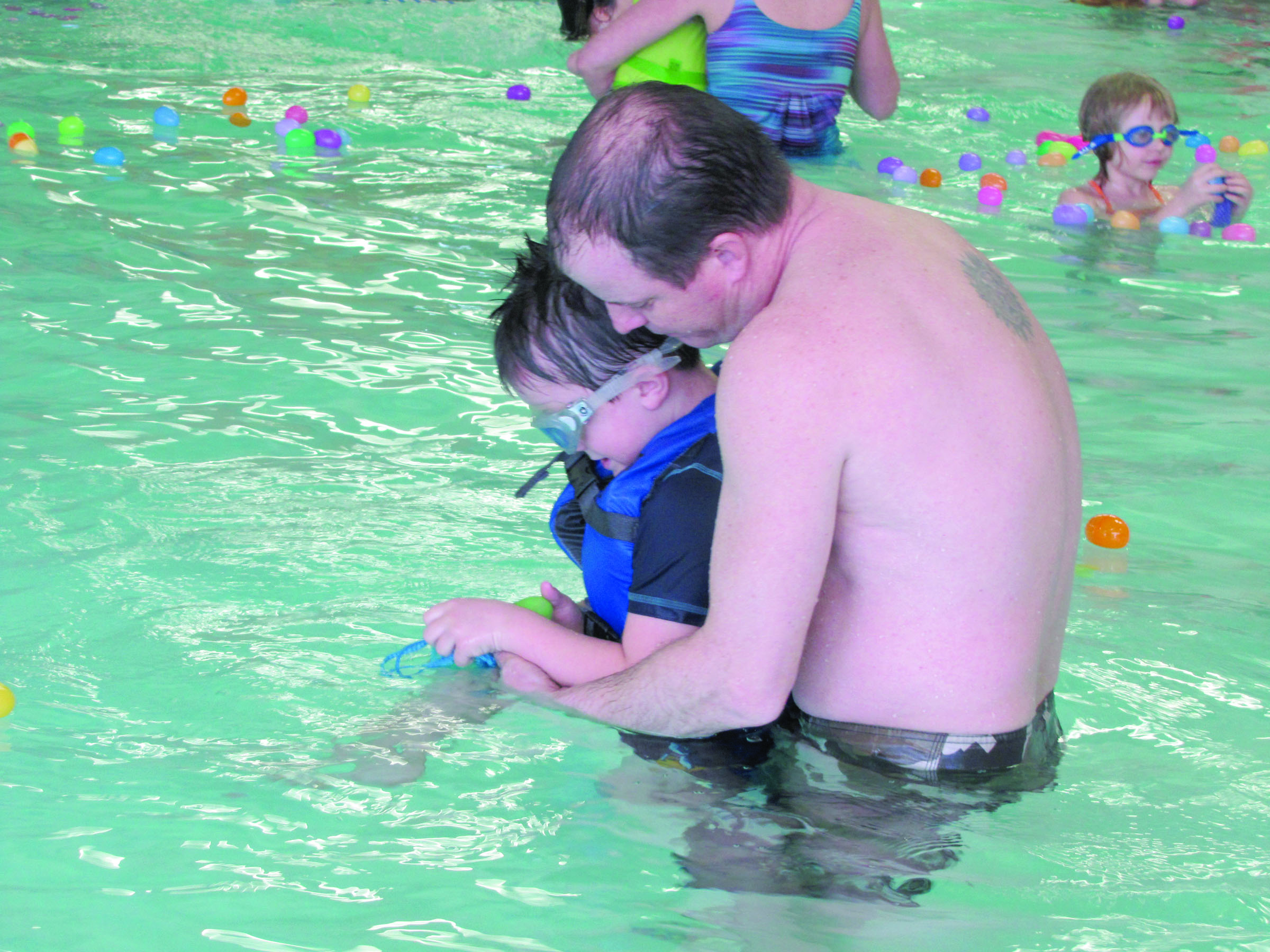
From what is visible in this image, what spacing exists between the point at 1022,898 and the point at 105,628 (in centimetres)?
239

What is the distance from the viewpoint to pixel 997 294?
7.91ft

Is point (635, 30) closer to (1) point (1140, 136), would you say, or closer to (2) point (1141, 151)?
(1) point (1140, 136)

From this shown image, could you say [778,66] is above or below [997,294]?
above

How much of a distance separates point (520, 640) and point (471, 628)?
11cm

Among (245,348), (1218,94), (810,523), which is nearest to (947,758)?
(810,523)

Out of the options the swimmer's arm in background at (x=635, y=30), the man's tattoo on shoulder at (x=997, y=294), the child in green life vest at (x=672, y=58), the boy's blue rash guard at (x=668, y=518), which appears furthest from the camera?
the child in green life vest at (x=672, y=58)

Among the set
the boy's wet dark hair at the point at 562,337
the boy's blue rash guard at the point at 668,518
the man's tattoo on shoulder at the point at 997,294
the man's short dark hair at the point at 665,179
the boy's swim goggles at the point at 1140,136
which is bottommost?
the boy's blue rash guard at the point at 668,518

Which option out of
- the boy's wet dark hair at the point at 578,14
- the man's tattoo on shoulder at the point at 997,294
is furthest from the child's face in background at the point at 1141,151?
the man's tattoo on shoulder at the point at 997,294

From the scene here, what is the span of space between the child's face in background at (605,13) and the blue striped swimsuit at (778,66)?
0.52 meters

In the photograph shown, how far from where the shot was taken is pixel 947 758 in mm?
2428

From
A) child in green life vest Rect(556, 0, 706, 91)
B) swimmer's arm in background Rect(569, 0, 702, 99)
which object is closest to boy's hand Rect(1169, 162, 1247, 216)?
child in green life vest Rect(556, 0, 706, 91)

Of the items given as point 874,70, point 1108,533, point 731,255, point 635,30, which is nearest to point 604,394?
point 731,255

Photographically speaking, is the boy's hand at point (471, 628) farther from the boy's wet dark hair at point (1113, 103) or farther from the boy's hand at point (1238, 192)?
the boy's hand at point (1238, 192)

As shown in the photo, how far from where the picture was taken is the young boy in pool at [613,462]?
101 inches
